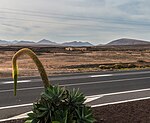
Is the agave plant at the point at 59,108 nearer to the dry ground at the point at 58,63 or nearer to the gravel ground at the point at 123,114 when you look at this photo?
the gravel ground at the point at 123,114

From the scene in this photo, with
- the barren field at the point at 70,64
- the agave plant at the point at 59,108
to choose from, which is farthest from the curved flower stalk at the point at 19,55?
the barren field at the point at 70,64

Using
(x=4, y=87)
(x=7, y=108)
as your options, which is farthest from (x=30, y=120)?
(x=4, y=87)

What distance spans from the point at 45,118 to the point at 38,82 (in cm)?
1153

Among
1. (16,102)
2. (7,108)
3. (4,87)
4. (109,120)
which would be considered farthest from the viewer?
(4,87)

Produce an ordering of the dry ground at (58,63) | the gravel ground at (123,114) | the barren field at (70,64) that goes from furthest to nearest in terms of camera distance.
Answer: the barren field at (70,64) < the dry ground at (58,63) < the gravel ground at (123,114)

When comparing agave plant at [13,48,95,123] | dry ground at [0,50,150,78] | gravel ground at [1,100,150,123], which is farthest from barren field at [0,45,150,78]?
agave plant at [13,48,95,123]

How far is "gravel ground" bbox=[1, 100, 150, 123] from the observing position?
293 inches

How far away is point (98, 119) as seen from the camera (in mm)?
7434

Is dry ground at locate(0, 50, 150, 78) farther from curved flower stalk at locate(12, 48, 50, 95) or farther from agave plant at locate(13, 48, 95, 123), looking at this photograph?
curved flower stalk at locate(12, 48, 50, 95)

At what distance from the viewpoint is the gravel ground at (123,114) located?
7430 mm

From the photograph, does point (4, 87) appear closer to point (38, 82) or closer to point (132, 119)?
point (38, 82)

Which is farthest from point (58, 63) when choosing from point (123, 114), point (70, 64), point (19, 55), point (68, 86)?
point (19, 55)

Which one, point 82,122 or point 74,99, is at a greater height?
point 74,99

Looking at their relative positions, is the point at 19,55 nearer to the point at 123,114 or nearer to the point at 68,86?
the point at 123,114
